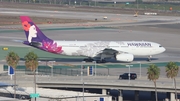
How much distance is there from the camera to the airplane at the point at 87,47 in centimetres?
11638

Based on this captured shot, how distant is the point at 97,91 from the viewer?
93.9 meters

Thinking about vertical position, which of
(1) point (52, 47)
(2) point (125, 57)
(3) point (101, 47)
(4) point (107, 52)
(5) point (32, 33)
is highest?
(5) point (32, 33)

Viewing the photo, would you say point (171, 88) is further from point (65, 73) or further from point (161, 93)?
point (65, 73)

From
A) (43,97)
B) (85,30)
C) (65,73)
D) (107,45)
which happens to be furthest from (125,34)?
(43,97)

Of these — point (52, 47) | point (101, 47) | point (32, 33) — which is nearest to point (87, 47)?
point (101, 47)

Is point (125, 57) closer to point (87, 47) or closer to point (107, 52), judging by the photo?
point (107, 52)

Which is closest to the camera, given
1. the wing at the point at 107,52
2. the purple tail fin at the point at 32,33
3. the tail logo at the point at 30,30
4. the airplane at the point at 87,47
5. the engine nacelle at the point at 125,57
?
the airplane at the point at 87,47

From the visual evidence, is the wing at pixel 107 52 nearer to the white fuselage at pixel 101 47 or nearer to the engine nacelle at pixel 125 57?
the white fuselage at pixel 101 47

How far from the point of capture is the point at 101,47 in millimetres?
118312

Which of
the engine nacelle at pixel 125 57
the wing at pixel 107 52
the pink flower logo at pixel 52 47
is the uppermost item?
the pink flower logo at pixel 52 47

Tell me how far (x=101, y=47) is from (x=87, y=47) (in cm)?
248

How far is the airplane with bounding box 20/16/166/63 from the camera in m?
116

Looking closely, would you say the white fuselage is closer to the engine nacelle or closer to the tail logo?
the engine nacelle

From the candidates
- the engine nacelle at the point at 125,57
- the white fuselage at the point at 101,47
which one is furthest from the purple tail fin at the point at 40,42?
the engine nacelle at the point at 125,57
